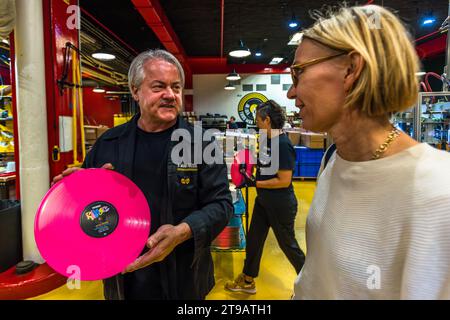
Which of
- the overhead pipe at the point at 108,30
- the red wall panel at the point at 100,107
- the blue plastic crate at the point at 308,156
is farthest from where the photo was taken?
the red wall panel at the point at 100,107

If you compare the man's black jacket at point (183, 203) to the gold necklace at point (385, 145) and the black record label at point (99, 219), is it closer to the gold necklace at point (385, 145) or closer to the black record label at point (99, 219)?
the black record label at point (99, 219)

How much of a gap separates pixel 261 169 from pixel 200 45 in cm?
975

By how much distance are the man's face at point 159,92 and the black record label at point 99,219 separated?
472mm

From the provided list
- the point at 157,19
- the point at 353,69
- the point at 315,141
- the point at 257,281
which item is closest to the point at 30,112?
the point at 257,281

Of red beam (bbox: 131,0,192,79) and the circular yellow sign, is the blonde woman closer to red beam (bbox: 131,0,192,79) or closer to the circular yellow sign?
red beam (bbox: 131,0,192,79)

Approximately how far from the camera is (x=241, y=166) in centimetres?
272

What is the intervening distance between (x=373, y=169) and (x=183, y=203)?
794 millimetres

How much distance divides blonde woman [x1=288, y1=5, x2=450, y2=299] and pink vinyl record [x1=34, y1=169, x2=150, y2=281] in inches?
23.9

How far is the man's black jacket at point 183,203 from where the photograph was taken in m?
1.22

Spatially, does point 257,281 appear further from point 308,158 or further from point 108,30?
point 108,30

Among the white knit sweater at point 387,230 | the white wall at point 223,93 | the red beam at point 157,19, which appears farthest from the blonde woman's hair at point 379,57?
the white wall at point 223,93

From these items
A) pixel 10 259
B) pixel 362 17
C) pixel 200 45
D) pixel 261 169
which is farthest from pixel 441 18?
pixel 10 259

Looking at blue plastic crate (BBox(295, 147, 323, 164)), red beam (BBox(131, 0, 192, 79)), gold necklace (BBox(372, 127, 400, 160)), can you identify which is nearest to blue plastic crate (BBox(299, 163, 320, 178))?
blue plastic crate (BBox(295, 147, 323, 164))
